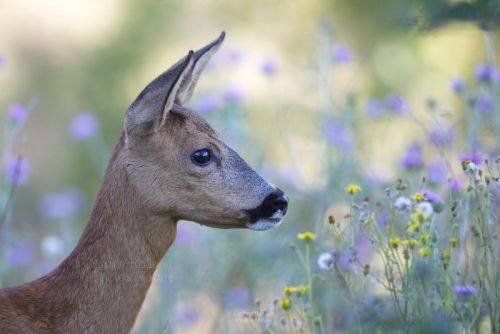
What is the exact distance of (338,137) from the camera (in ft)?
20.2

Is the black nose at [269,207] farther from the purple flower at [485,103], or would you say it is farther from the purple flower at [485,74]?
the purple flower at [485,103]

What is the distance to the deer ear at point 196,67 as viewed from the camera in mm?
4309

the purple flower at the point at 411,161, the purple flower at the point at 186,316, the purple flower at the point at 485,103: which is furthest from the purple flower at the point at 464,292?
the purple flower at the point at 186,316

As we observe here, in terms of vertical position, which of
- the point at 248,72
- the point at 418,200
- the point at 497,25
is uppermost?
the point at 248,72

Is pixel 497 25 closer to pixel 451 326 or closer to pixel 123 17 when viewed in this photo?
pixel 451 326

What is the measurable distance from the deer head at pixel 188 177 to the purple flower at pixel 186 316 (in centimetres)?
217

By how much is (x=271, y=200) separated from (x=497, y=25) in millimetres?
1743

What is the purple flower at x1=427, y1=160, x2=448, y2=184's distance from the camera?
5.18m

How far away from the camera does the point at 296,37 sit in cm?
1194

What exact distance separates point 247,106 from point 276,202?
5709mm

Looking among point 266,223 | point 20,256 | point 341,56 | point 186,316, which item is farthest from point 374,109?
point 266,223

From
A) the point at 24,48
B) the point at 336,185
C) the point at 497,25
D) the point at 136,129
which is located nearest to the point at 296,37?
the point at 24,48

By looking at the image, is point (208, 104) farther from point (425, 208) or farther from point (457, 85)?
point (425, 208)

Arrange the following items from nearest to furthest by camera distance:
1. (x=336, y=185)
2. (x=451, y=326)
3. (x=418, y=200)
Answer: (x=451, y=326) < (x=418, y=200) < (x=336, y=185)
